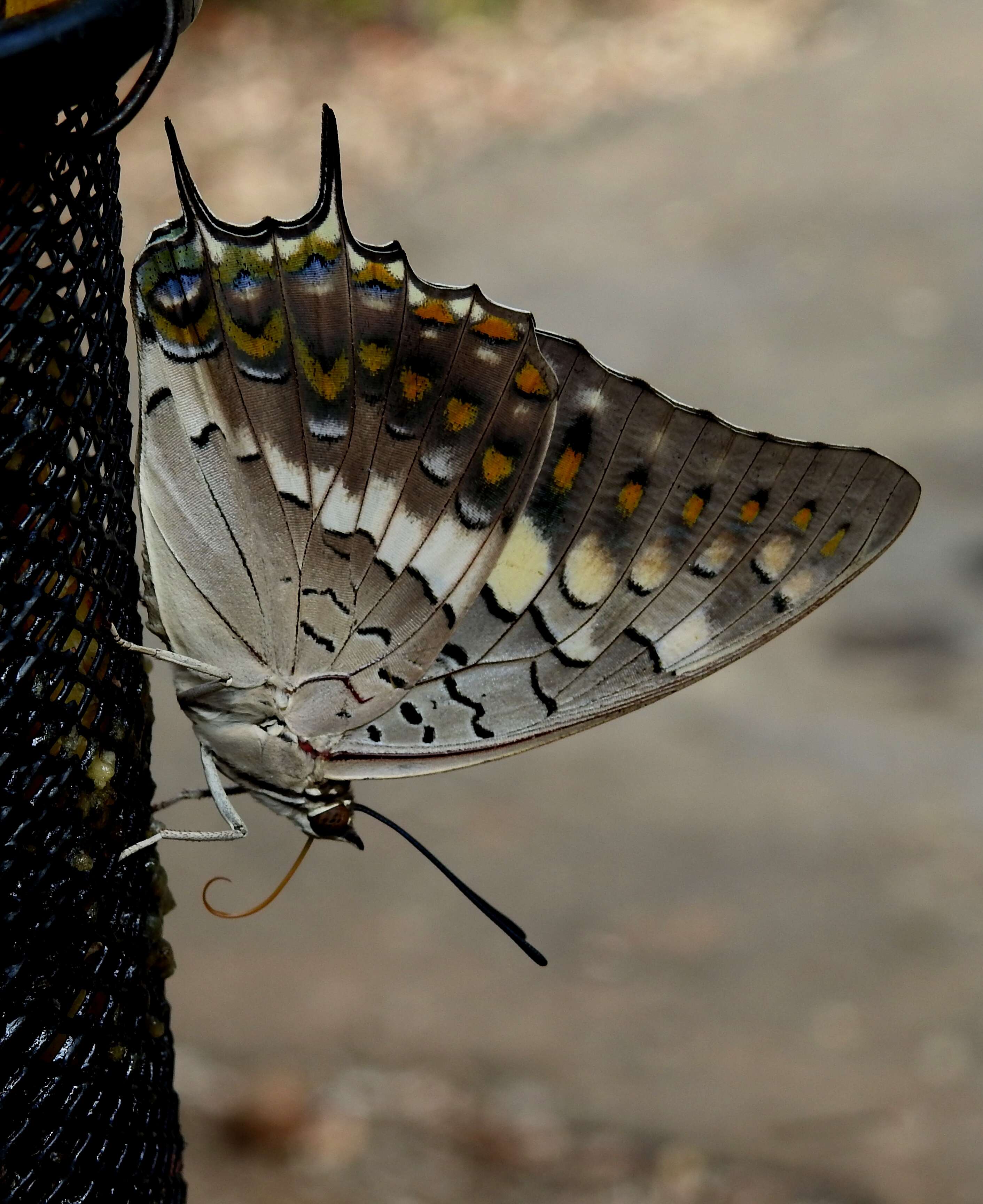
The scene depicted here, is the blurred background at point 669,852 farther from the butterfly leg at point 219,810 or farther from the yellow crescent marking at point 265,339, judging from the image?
the yellow crescent marking at point 265,339

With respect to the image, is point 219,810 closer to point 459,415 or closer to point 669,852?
point 459,415

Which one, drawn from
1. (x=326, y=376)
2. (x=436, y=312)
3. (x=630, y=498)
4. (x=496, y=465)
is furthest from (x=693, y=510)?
(x=326, y=376)

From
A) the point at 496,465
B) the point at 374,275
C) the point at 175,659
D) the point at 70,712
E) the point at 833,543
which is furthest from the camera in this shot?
the point at 833,543

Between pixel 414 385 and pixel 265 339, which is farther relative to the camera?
Result: pixel 414 385

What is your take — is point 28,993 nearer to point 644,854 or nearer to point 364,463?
point 364,463

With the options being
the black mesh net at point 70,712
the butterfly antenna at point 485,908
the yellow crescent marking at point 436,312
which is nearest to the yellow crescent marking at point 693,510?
the yellow crescent marking at point 436,312

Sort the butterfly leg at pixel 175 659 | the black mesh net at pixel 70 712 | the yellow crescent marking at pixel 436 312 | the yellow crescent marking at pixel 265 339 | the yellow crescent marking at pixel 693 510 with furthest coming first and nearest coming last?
the yellow crescent marking at pixel 693 510, the yellow crescent marking at pixel 436 312, the yellow crescent marking at pixel 265 339, the butterfly leg at pixel 175 659, the black mesh net at pixel 70 712

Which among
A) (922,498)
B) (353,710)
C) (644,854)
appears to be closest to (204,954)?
(644,854)
